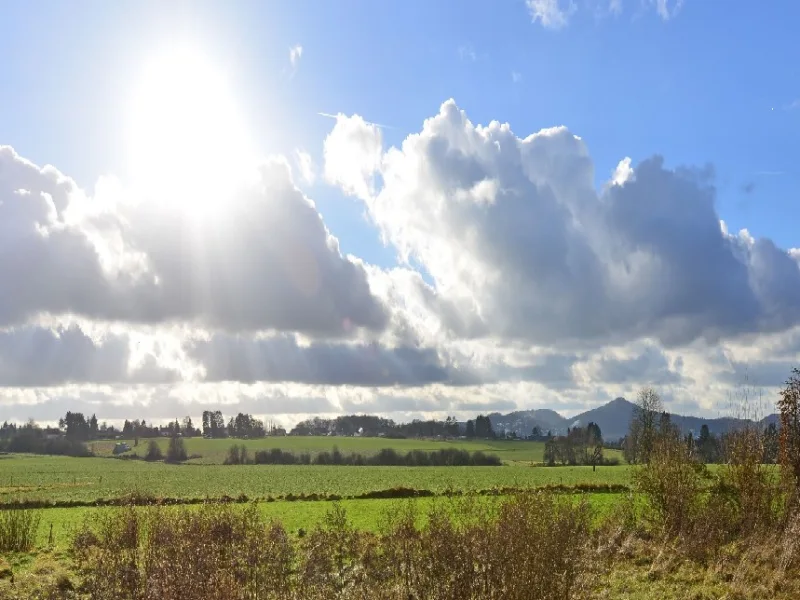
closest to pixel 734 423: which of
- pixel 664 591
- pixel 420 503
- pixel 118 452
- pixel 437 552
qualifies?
pixel 664 591

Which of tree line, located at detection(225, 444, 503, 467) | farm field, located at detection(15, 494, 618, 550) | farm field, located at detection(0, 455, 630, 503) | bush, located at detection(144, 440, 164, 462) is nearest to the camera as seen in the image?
farm field, located at detection(15, 494, 618, 550)

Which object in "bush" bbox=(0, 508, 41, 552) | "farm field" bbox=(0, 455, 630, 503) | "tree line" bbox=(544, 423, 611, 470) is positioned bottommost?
"tree line" bbox=(544, 423, 611, 470)

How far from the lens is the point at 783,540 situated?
60.4ft

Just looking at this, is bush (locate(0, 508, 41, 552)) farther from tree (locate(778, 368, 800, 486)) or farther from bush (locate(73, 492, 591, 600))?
tree (locate(778, 368, 800, 486))

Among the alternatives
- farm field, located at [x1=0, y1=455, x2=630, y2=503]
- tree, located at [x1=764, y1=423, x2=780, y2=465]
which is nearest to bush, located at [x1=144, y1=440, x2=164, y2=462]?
→ farm field, located at [x1=0, y1=455, x2=630, y2=503]

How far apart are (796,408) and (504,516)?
59.7 ft

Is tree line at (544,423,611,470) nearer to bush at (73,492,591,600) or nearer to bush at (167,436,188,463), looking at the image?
bush at (167,436,188,463)

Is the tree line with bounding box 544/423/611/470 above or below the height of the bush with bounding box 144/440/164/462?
above

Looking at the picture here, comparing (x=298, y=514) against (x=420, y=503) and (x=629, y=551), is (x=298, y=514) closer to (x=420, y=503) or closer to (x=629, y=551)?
(x=420, y=503)

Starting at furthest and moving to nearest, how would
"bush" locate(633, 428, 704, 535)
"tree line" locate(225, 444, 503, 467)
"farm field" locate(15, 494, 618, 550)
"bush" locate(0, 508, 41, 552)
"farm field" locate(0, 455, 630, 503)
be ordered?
"tree line" locate(225, 444, 503, 467)
"farm field" locate(0, 455, 630, 503)
"farm field" locate(15, 494, 618, 550)
"bush" locate(0, 508, 41, 552)
"bush" locate(633, 428, 704, 535)

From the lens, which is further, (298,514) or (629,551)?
(298,514)

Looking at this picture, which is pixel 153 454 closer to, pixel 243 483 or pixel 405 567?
pixel 243 483

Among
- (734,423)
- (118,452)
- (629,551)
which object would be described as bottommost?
(118,452)

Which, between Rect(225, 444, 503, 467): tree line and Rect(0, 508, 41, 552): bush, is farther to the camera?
Rect(225, 444, 503, 467): tree line
